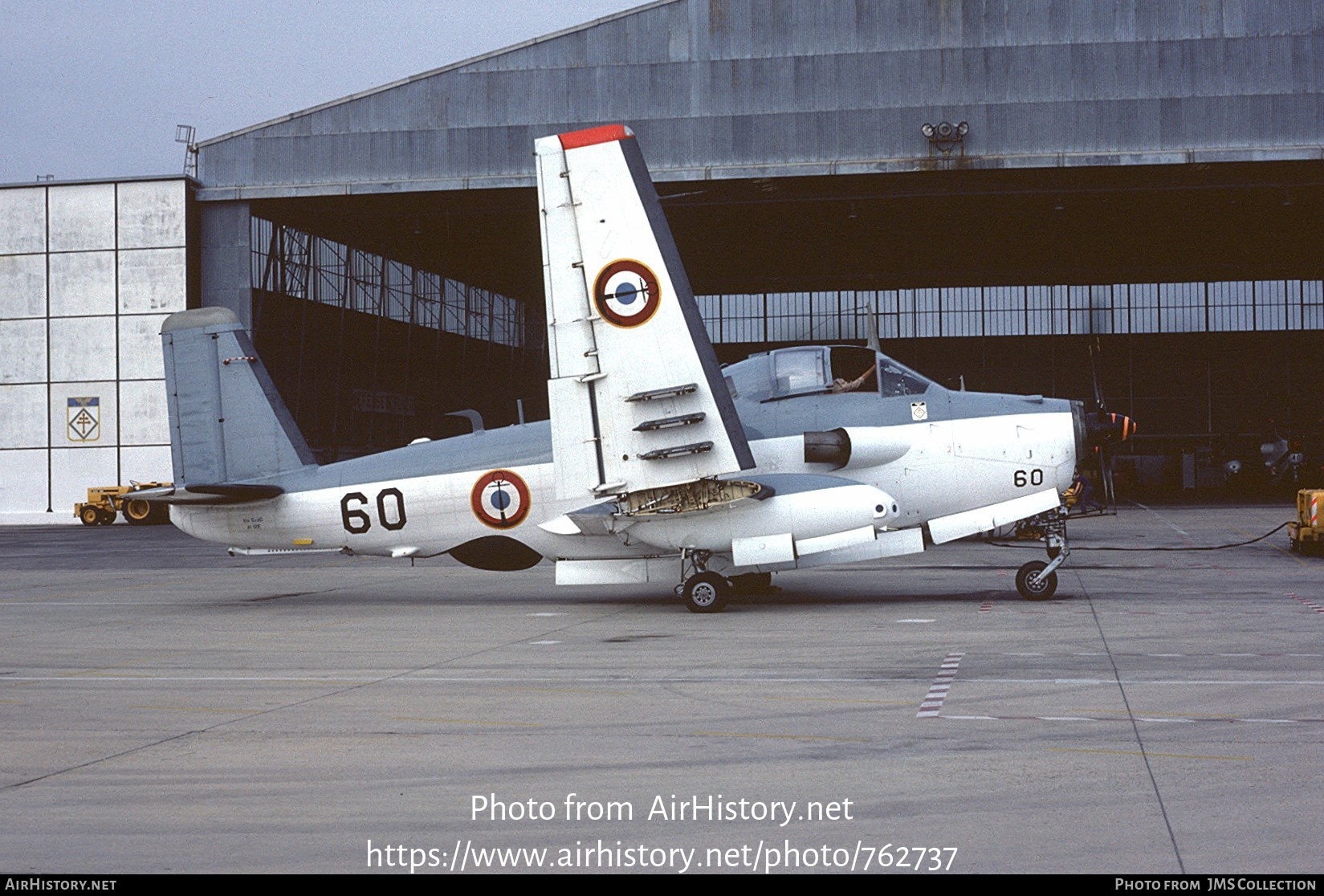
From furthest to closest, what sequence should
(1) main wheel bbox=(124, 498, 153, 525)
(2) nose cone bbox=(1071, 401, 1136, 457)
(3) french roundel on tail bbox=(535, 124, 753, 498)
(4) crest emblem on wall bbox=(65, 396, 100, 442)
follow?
(1) main wheel bbox=(124, 498, 153, 525)
(4) crest emblem on wall bbox=(65, 396, 100, 442)
(2) nose cone bbox=(1071, 401, 1136, 457)
(3) french roundel on tail bbox=(535, 124, 753, 498)

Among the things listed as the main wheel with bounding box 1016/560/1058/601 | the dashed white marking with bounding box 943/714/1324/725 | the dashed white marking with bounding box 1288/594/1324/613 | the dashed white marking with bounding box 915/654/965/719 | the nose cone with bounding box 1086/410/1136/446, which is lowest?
the dashed white marking with bounding box 1288/594/1324/613

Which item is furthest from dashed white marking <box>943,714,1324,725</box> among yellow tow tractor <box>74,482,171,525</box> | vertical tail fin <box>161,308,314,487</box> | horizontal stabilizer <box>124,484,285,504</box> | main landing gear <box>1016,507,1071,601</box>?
yellow tow tractor <box>74,482,171,525</box>

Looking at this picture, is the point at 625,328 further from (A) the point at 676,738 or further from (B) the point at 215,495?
(A) the point at 676,738

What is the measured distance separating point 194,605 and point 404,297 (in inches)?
1668

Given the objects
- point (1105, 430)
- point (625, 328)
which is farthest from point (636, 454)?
point (1105, 430)

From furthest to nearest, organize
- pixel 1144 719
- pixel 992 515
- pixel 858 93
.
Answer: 1. pixel 858 93
2. pixel 992 515
3. pixel 1144 719

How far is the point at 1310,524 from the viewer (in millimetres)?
25781

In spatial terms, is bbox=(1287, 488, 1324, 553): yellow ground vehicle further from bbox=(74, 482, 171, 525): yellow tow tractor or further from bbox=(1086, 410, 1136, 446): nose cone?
bbox=(74, 482, 171, 525): yellow tow tractor

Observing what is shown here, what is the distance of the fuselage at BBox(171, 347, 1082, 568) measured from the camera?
55.5 feet

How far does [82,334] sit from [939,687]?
148ft

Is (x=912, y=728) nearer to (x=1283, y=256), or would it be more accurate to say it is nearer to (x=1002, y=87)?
(x=1002, y=87)

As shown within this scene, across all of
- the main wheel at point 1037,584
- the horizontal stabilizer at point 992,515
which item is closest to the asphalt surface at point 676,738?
the main wheel at point 1037,584

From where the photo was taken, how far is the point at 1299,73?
3878 cm

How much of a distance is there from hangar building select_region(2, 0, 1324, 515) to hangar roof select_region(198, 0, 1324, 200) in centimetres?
7
